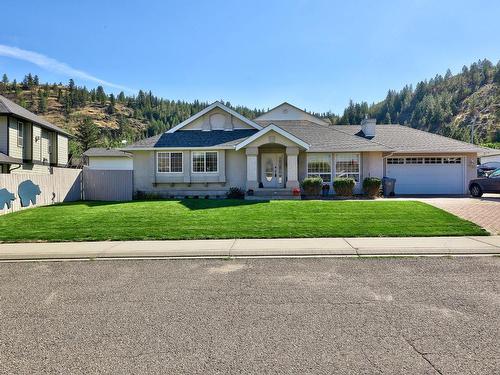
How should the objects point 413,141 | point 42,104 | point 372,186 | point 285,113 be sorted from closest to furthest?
point 372,186 → point 413,141 → point 285,113 → point 42,104

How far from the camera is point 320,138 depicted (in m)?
23.5

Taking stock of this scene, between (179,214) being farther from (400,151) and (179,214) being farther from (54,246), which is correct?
(400,151)

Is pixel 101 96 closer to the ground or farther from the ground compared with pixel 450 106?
farther from the ground

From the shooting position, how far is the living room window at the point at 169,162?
875 inches

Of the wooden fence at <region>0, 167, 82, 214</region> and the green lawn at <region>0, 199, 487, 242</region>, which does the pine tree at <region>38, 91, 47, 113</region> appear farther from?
the green lawn at <region>0, 199, 487, 242</region>

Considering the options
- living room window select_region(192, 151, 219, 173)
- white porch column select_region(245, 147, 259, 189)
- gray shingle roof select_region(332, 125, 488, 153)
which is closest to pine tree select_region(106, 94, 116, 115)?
gray shingle roof select_region(332, 125, 488, 153)

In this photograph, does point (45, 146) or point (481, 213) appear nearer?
point (481, 213)

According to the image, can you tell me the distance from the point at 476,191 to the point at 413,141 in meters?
5.57

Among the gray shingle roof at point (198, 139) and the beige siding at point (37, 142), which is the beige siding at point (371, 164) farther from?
the beige siding at point (37, 142)

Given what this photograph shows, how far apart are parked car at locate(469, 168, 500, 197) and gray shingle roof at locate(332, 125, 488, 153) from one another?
2825 millimetres

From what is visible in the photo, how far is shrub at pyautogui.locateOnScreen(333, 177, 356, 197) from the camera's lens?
20172 millimetres

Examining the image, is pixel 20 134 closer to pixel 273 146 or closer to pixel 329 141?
pixel 273 146

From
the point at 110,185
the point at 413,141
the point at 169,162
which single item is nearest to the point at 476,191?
the point at 413,141

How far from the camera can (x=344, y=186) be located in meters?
20.2
